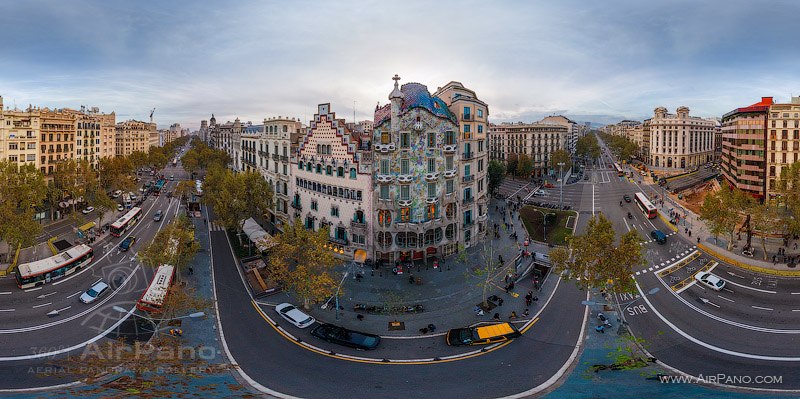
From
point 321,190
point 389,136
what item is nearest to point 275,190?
point 321,190

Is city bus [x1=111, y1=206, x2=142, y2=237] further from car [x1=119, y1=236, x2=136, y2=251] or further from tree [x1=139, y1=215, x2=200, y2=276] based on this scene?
tree [x1=139, y1=215, x2=200, y2=276]

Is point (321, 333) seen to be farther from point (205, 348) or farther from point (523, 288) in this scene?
point (523, 288)

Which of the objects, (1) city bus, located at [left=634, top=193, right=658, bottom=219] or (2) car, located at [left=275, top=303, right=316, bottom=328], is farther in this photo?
(1) city bus, located at [left=634, top=193, right=658, bottom=219]

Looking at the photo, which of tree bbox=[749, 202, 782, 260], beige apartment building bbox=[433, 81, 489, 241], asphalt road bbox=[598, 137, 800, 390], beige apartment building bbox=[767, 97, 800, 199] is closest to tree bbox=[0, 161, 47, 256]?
beige apartment building bbox=[433, 81, 489, 241]

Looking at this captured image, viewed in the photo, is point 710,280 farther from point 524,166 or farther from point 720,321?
point 524,166

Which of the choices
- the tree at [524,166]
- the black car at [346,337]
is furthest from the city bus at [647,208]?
the black car at [346,337]

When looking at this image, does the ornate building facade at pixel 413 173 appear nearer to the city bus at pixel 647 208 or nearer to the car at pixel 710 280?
the car at pixel 710 280
